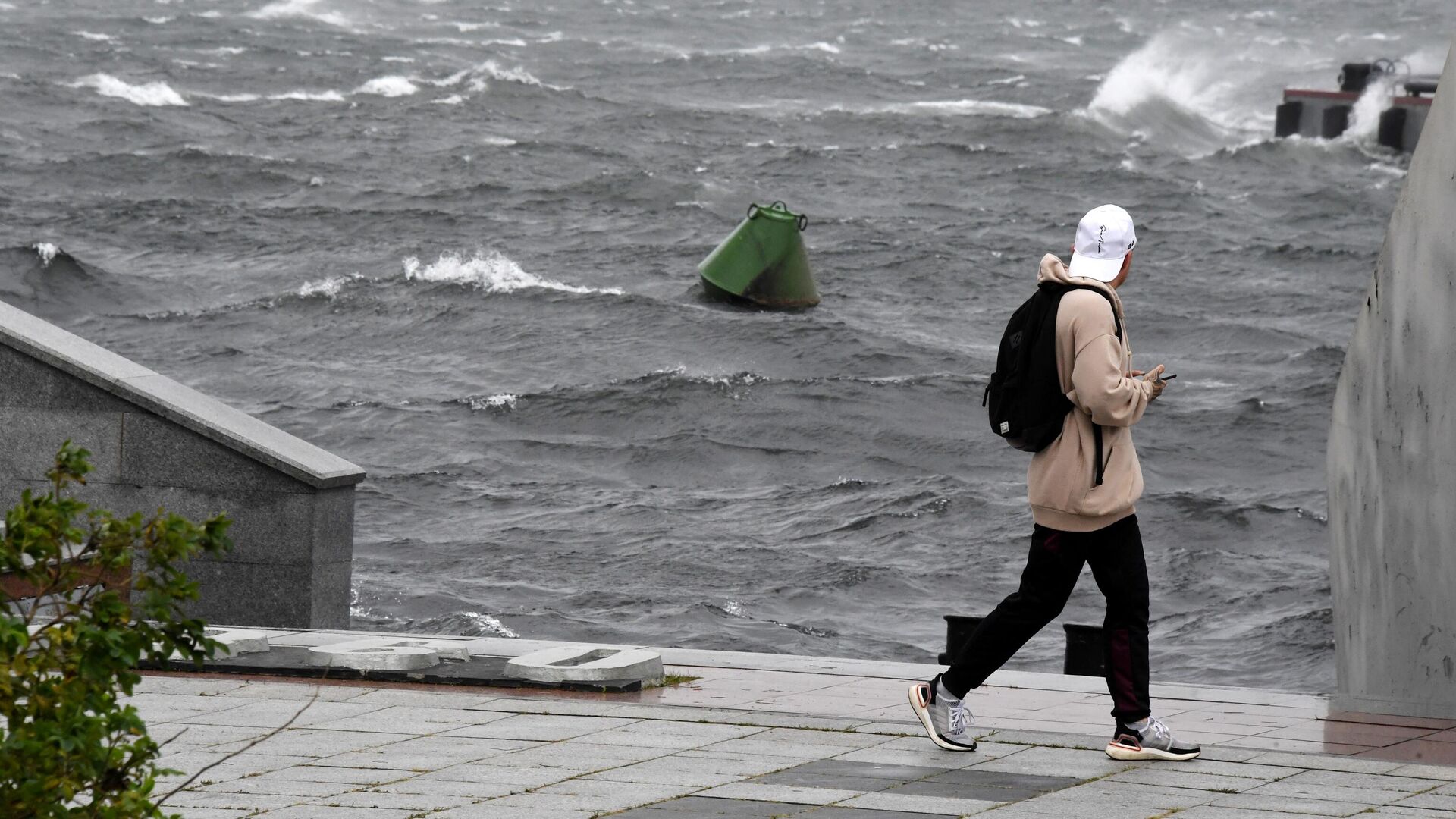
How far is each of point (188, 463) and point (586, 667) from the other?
8.84 feet

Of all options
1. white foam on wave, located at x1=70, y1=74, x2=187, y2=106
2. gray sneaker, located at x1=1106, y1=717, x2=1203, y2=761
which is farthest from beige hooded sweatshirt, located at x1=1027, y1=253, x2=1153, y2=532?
white foam on wave, located at x1=70, y1=74, x2=187, y2=106

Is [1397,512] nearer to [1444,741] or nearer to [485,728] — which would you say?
[1444,741]

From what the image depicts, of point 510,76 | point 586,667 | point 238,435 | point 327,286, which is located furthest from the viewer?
point 510,76

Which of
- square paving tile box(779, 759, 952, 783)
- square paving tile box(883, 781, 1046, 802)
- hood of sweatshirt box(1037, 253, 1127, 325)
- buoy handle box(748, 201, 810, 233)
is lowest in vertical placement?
square paving tile box(779, 759, 952, 783)

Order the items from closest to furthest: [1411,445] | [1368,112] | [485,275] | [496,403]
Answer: [1411,445], [496,403], [485,275], [1368,112]

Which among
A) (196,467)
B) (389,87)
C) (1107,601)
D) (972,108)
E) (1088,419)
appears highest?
(972,108)

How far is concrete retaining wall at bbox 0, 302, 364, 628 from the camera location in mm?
8852

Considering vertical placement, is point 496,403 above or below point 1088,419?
below

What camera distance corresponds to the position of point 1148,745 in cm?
591

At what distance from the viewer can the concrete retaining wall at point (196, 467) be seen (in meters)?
8.85

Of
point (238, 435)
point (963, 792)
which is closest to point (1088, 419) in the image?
point (963, 792)

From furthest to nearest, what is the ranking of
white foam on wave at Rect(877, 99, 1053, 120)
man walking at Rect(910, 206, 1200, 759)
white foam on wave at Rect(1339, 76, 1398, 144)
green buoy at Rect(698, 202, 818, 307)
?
white foam on wave at Rect(877, 99, 1053, 120) → white foam on wave at Rect(1339, 76, 1398, 144) → green buoy at Rect(698, 202, 818, 307) → man walking at Rect(910, 206, 1200, 759)

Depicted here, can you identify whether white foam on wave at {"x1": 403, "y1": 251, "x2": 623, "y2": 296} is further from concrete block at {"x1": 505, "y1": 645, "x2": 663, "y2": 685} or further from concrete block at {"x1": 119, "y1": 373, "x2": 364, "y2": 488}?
concrete block at {"x1": 505, "y1": 645, "x2": 663, "y2": 685}

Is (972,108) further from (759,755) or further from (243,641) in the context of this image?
(759,755)
